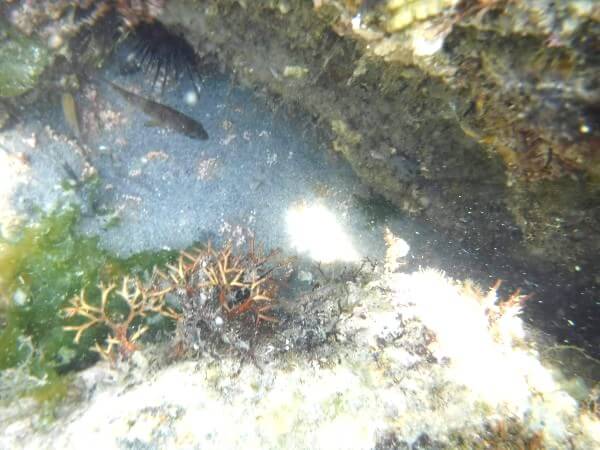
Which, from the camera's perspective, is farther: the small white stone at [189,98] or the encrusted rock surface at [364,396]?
the small white stone at [189,98]

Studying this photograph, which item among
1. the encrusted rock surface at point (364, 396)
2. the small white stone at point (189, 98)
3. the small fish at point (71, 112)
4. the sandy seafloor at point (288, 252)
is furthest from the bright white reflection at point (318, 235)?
the small fish at point (71, 112)

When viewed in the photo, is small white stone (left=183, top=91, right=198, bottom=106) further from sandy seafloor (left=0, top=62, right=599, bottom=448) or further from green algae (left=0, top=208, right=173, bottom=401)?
green algae (left=0, top=208, right=173, bottom=401)

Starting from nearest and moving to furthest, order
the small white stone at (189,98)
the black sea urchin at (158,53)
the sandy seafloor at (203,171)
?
the black sea urchin at (158,53)
the sandy seafloor at (203,171)
the small white stone at (189,98)

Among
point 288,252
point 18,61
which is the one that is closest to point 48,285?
point 18,61

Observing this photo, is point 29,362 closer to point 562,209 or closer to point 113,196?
point 113,196

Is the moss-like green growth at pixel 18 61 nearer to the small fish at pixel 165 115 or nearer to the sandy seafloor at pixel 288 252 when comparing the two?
the sandy seafloor at pixel 288 252

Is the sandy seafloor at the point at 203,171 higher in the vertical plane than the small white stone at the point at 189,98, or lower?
lower

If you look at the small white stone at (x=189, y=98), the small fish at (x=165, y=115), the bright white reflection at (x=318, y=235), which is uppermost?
the small white stone at (x=189, y=98)
